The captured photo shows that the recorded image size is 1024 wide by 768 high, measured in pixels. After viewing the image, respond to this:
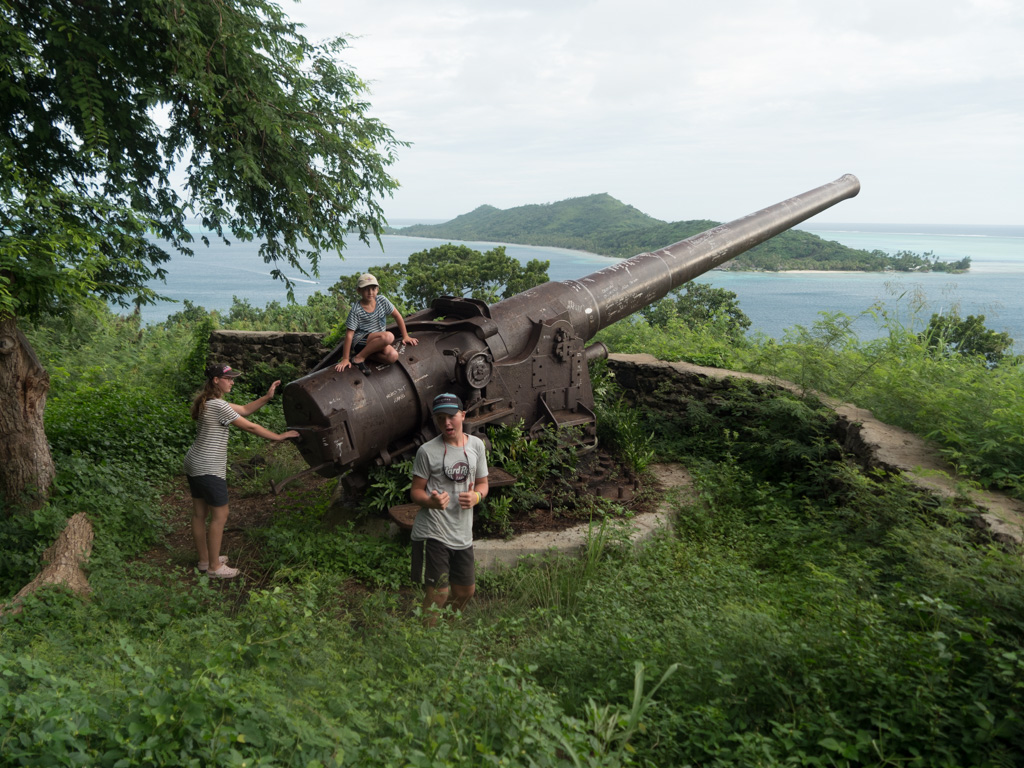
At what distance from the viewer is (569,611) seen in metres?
4.26

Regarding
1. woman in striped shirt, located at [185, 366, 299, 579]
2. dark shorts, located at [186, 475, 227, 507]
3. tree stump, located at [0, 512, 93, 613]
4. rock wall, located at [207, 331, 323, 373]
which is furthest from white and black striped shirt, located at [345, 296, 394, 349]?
rock wall, located at [207, 331, 323, 373]

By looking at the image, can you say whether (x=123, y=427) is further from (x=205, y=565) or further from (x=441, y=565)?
(x=441, y=565)

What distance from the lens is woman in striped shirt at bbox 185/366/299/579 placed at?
197 inches

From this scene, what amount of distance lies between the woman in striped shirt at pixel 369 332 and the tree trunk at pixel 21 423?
278 cm

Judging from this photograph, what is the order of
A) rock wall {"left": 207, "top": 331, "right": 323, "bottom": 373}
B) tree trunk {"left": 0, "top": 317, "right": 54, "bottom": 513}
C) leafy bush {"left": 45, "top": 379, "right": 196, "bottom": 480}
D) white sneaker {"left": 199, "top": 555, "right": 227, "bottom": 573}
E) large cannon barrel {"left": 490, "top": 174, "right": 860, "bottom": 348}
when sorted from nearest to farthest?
white sneaker {"left": 199, "top": 555, "right": 227, "bottom": 573} → tree trunk {"left": 0, "top": 317, "right": 54, "bottom": 513} → large cannon barrel {"left": 490, "top": 174, "right": 860, "bottom": 348} → leafy bush {"left": 45, "top": 379, "right": 196, "bottom": 480} → rock wall {"left": 207, "top": 331, "right": 323, "bottom": 373}

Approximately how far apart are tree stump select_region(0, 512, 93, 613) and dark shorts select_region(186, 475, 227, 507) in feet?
2.83

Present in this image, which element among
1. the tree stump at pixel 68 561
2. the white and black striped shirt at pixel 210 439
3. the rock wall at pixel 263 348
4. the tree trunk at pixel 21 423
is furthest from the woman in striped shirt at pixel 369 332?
the rock wall at pixel 263 348

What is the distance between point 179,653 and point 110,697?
2.34 ft

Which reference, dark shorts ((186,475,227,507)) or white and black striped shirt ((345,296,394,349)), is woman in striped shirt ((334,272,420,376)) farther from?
dark shorts ((186,475,227,507))

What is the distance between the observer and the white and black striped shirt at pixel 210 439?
500 centimetres

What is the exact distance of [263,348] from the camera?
998cm

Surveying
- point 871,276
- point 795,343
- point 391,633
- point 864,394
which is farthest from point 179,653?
point 871,276

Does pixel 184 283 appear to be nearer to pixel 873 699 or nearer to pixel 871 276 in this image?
pixel 871 276

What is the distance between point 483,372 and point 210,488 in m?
2.24
